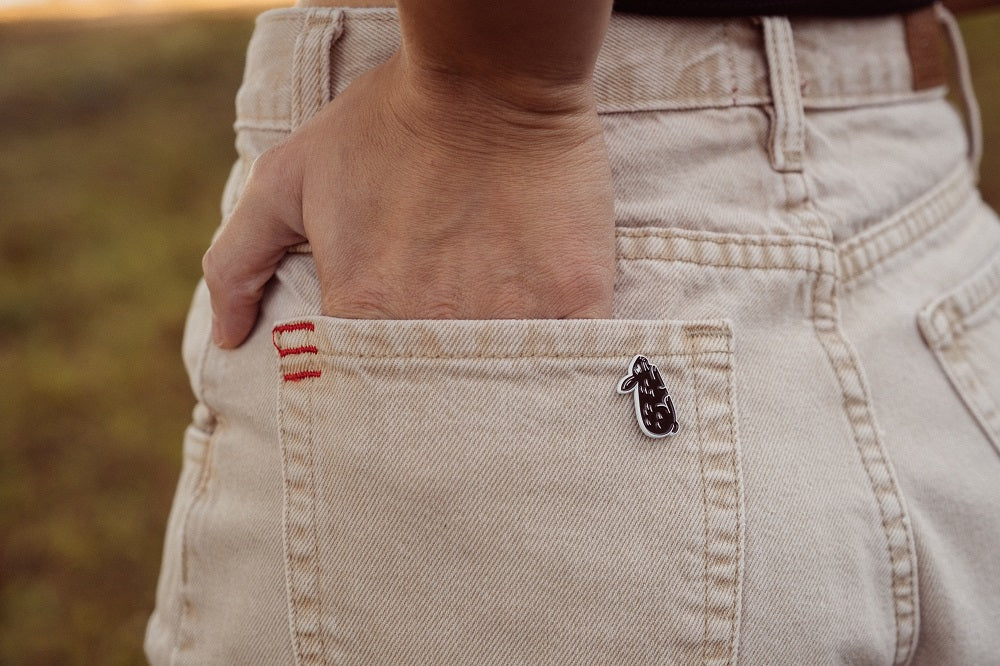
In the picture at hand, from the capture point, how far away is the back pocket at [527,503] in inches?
29.0

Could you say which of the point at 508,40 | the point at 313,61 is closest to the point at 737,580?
the point at 508,40

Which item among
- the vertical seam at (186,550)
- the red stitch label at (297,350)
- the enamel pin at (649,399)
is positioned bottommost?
the vertical seam at (186,550)

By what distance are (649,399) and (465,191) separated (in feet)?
0.81

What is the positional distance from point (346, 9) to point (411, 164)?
0.21 m

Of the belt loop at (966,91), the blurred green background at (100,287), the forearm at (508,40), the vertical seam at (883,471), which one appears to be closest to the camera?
the forearm at (508,40)

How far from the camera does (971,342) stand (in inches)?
38.0

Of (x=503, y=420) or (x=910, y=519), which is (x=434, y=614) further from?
(x=910, y=519)

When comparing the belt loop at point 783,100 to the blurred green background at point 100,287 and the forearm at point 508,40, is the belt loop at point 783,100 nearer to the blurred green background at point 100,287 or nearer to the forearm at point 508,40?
the forearm at point 508,40

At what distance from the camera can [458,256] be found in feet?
2.48

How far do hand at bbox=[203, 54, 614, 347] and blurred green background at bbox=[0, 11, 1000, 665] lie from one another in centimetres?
227

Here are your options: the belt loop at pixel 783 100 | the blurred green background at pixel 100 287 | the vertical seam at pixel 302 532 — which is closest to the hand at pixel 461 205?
the vertical seam at pixel 302 532

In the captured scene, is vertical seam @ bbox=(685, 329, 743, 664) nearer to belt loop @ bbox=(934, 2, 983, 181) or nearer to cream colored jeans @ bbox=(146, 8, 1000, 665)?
cream colored jeans @ bbox=(146, 8, 1000, 665)

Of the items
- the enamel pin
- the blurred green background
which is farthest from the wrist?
the blurred green background

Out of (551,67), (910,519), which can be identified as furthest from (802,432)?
(551,67)
